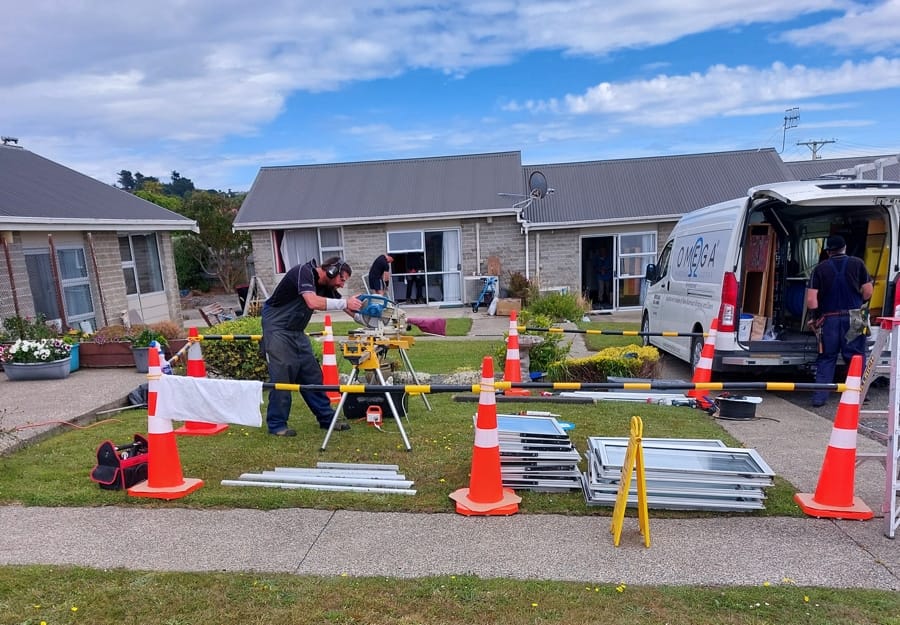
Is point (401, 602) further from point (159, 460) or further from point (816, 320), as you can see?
point (816, 320)

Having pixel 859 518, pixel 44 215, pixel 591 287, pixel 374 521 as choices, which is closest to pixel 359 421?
pixel 374 521

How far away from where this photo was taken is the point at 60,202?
11094 mm

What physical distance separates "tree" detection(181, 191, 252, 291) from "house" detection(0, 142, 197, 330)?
9112 mm

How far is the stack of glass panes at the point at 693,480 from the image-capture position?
12.5ft

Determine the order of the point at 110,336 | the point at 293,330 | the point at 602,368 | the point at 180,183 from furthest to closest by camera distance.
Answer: the point at 180,183 < the point at 110,336 < the point at 602,368 < the point at 293,330

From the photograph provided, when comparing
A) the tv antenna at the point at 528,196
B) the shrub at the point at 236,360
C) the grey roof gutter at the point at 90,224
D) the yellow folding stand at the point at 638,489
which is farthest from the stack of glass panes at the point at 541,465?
the tv antenna at the point at 528,196

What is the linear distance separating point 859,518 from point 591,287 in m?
14.0

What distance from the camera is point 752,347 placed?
262 inches

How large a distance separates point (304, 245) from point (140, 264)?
5246 millimetres

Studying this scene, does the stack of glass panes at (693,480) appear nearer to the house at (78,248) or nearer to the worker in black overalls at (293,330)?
the worker in black overalls at (293,330)

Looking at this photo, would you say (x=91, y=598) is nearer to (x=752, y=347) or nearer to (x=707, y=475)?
(x=707, y=475)

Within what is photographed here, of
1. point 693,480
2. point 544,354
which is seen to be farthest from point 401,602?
point 544,354

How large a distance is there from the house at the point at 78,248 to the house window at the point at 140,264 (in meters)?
0.02

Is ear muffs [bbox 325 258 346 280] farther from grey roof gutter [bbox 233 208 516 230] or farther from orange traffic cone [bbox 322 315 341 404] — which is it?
grey roof gutter [bbox 233 208 516 230]
